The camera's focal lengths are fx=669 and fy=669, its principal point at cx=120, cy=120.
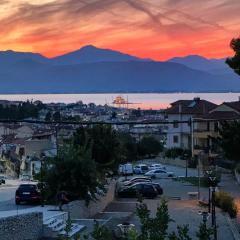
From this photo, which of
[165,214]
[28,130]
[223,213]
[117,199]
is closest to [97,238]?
[165,214]

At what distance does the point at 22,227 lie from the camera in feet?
68.7

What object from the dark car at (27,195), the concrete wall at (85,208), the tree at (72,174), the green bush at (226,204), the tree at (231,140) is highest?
the tree at (231,140)

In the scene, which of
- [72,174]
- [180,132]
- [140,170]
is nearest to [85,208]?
[72,174]

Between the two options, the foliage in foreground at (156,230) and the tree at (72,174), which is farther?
the tree at (72,174)

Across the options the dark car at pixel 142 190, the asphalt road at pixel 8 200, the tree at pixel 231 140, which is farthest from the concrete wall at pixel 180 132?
the tree at pixel 231 140

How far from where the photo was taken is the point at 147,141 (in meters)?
97.2

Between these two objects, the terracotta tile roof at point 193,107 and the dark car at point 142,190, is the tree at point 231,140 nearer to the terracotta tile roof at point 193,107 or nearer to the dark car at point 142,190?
the dark car at point 142,190

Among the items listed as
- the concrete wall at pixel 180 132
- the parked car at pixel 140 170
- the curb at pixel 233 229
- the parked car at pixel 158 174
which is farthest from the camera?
the concrete wall at pixel 180 132

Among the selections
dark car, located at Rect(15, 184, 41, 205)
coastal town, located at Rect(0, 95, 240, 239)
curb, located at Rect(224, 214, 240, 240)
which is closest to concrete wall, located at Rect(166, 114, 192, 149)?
coastal town, located at Rect(0, 95, 240, 239)

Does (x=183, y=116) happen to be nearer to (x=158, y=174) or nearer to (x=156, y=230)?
(x=158, y=174)

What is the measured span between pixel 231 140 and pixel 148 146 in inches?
2658

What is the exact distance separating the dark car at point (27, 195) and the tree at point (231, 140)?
8.86 metres

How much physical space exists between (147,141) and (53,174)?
228 feet

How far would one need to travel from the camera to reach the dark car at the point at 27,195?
100ft
